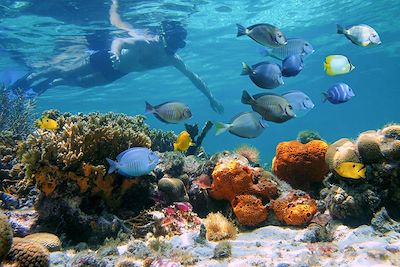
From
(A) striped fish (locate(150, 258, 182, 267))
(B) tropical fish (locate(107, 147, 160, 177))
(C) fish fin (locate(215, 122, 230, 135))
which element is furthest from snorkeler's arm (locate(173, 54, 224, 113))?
(A) striped fish (locate(150, 258, 182, 267))

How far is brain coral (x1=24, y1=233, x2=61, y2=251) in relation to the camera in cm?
452

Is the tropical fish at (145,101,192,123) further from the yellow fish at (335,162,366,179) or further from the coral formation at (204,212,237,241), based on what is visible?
the yellow fish at (335,162,366,179)

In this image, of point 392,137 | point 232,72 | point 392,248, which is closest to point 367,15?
point 232,72

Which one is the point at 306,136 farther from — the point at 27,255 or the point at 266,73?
the point at 27,255

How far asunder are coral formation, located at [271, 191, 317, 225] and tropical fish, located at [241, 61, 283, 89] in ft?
7.12

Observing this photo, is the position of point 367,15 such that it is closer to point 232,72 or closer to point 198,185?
point 232,72

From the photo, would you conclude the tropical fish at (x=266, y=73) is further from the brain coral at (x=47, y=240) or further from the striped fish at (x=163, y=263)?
the brain coral at (x=47, y=240)

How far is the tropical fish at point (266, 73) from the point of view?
4707 millimetres

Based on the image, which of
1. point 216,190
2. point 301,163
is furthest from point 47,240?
point 301,163

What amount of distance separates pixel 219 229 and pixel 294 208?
53.5 inches

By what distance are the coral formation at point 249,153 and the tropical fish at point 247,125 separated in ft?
10.1

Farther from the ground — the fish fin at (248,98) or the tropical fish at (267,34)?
the tropical fish at (267,34)

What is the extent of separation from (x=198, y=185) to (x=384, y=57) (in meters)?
43.8

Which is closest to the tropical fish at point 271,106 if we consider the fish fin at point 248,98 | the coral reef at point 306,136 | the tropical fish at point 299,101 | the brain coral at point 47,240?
the fish fin at point 248,98
